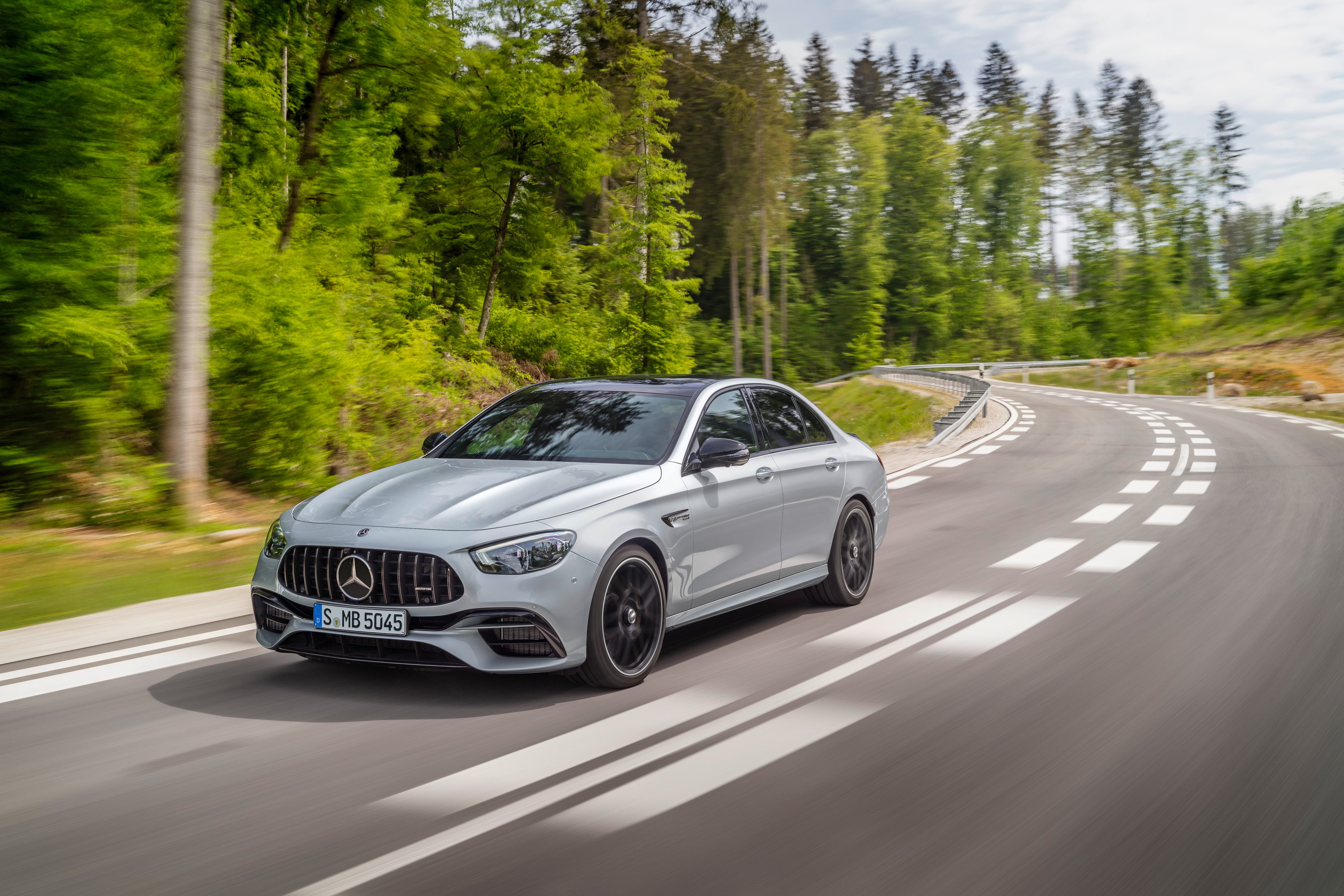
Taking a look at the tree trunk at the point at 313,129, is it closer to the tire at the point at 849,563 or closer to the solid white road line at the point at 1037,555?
the solid white road line at the point at 1037,555

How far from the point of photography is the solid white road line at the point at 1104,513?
11.6 m

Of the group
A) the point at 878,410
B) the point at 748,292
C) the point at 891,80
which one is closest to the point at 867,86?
the point at 891,80

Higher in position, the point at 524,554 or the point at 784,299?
the point at 784,299

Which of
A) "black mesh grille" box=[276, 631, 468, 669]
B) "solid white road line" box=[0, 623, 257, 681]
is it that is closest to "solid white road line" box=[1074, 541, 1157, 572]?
"black mesh grille" box=[276, 631, 468, 669]

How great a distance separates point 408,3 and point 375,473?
45.7ft

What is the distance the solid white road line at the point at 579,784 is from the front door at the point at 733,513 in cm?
77

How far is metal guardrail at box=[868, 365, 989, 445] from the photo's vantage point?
927 inches

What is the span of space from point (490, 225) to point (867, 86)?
6637cm

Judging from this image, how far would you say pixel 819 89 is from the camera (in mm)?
85625

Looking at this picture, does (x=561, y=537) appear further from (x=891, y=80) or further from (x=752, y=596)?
(x=891, y=80)

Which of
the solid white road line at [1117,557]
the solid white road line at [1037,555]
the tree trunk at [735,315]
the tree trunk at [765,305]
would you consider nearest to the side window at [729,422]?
the solid white road line at [1037,555]

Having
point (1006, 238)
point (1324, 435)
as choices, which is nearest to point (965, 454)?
point (1324, 435)

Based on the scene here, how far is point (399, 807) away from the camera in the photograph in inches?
152

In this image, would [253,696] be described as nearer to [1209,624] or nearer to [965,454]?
[1209,624]
